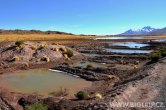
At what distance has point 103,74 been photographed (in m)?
34.5

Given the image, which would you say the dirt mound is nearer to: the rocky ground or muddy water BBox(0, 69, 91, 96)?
the rocky ground

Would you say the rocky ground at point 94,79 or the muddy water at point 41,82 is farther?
the muddy water at point 41,82

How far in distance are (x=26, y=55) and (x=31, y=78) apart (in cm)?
1408

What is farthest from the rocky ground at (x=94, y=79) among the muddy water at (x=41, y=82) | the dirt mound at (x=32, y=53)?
the muddy water at (x=41, y=82)

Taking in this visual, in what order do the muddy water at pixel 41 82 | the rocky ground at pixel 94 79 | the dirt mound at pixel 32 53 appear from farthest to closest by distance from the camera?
the dirt mound at pixel 32 53, the muddy water at pixel 41 82, the rocky ground at pixel 94 79

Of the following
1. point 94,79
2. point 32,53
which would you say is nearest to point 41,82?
point 94,79

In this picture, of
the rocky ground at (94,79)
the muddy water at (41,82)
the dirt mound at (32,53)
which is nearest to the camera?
the rocky ground at (94,79)

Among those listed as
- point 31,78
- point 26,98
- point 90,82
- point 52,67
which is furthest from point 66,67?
point 26,98

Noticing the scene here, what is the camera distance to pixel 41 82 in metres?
31.2

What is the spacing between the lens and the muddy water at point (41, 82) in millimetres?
27750

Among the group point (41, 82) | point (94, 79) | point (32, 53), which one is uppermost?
point (32, 53)

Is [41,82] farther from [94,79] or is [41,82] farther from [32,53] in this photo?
[32,53]

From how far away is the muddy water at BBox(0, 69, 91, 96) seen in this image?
2775 cm

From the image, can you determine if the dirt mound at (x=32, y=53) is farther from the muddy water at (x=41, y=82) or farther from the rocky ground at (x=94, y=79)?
the muddy water at (x=41, y=82)
